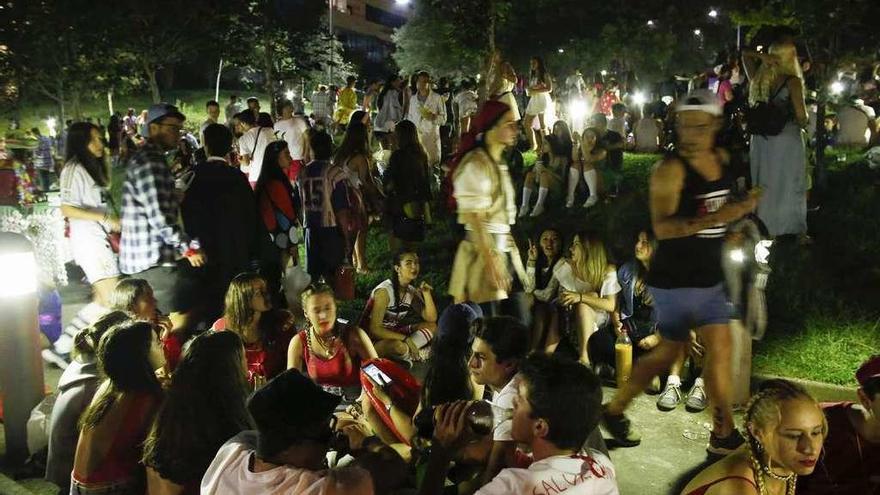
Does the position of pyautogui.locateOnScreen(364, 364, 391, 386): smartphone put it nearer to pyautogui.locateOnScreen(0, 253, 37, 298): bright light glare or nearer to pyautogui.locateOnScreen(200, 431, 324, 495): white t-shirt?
pyautogui.locateOnScreen(200, 431, 324, 495): white t-shirt

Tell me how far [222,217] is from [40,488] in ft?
7.33

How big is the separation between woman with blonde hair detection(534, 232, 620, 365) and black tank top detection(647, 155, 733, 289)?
2157 millimetres

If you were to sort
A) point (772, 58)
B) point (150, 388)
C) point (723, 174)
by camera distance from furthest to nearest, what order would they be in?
point (772, 58)
point (723, 174)
point (150, 388)

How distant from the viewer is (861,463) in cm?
336

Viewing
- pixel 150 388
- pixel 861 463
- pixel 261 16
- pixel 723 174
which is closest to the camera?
pixel 861 463

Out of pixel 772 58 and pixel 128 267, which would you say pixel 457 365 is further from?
pixel 772 58

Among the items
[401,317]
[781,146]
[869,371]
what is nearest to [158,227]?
[401,317]

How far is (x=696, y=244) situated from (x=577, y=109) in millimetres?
13522

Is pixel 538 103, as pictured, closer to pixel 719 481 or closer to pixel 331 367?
pixel 331 367

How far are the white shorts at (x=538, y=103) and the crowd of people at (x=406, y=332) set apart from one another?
535 centimetres

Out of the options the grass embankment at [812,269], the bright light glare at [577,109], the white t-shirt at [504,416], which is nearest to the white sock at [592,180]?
the grass embankment at [812,269]

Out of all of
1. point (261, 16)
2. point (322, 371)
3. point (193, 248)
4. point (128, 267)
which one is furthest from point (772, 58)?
point (261, 16)

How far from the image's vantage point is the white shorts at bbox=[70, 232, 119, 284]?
5863 millimetres

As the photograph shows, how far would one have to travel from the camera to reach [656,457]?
4.93 metres
